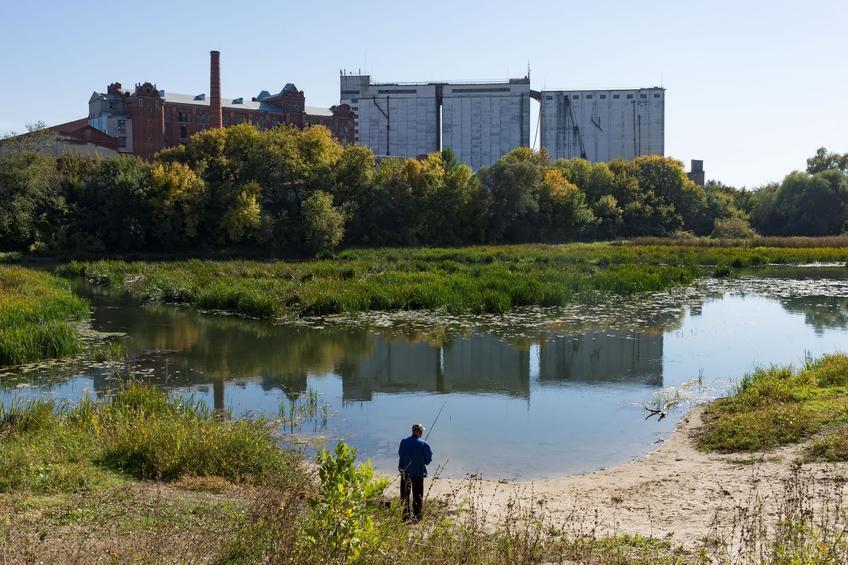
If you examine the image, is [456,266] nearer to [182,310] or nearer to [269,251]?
[182,310]

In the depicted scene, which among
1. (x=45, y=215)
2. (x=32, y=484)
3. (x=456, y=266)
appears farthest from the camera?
(x=45, y=215)

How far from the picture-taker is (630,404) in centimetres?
1495

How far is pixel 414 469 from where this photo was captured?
26.7 feet

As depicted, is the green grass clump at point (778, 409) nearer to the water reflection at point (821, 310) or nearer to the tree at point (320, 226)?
the water reflection at point (821, 310)

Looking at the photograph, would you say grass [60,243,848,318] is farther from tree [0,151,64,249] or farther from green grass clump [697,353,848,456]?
green grass clump [697,353,848,456]

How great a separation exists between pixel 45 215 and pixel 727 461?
51321 millimetres

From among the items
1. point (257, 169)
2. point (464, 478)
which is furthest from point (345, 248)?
point (464, 478)

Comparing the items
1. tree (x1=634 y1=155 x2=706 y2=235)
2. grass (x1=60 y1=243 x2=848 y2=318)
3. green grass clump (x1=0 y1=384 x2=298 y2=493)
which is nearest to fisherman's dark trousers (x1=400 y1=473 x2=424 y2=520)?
green grass clump (x1=0 y1=384 x2=298 y2=493)

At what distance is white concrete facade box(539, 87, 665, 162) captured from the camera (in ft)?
334

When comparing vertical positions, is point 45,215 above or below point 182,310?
above

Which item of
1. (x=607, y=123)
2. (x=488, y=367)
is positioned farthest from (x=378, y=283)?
(x=607, y=123)

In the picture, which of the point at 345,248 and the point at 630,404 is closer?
the point at 630,404

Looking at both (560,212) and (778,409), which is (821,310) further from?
(560,212)

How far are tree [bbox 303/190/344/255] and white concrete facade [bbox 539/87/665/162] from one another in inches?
2167
